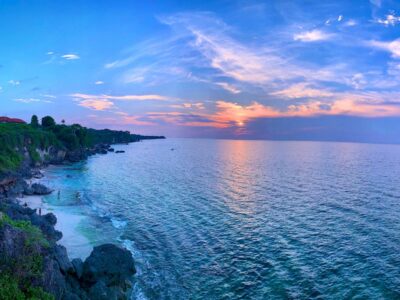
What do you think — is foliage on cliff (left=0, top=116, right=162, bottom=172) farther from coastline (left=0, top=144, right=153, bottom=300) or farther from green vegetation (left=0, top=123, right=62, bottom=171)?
coastline (left=0, top=144, right=153, bottom=300)

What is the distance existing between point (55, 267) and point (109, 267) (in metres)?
8.01

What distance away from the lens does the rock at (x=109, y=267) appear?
111ft

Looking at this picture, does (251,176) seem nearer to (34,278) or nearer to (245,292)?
(245,292)

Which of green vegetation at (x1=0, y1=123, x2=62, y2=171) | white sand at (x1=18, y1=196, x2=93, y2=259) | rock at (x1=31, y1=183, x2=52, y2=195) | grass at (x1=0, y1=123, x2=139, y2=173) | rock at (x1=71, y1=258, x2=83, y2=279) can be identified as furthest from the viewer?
grass at (x1=0, y1=123, x2=139, y2=173)

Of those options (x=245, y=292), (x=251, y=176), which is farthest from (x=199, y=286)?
(x=251, y=176)

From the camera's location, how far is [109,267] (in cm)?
3506

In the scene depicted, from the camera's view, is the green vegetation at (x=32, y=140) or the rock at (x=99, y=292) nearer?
the rock at (x=99, y=292)

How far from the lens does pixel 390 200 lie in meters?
74.2

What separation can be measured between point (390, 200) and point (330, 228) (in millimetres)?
28730

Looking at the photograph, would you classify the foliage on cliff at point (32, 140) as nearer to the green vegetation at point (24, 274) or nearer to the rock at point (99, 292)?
the rock at point (99, 292)

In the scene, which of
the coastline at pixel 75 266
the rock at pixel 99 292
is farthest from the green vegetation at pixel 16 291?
the rock at pixel 99 292

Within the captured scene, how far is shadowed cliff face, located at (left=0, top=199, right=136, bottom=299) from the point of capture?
80.1ft

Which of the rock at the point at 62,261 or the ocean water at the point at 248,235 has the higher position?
the rock at the point at 62,261

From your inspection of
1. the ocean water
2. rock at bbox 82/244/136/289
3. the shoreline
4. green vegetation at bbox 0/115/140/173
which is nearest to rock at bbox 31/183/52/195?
the shoreline
